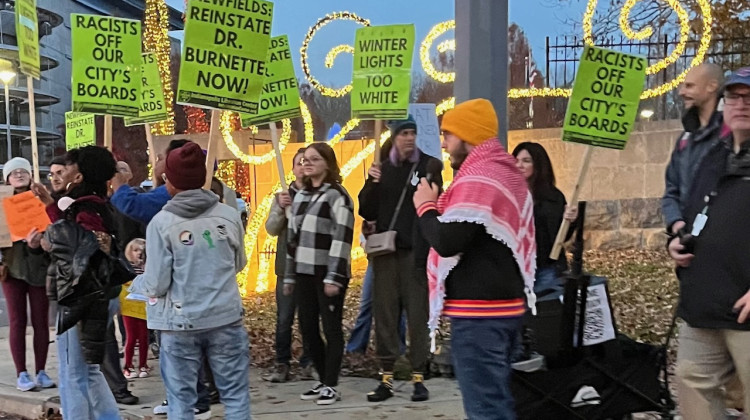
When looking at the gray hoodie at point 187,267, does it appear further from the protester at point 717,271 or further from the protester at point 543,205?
the protester at point 717,271

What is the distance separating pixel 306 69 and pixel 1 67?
348 cm

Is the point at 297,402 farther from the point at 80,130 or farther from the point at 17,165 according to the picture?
the point at 80,130

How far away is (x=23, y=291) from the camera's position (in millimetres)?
6449

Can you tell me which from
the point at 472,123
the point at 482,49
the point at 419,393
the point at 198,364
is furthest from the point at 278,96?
the point at 472,123

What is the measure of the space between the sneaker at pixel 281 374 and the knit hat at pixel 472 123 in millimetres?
3430

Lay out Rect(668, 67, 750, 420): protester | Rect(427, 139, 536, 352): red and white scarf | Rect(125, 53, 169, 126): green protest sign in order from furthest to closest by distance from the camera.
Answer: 1. Rect(125, 53, 169, 126): green protest sign
2. Rect(427, 139, 536, 352): red and white scarf
3. Rect(668, 67, 750, 420): protester

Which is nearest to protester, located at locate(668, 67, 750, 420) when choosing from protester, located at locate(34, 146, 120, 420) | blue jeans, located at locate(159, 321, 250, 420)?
blue jeans, located at locate(159, 321, 250, 420)

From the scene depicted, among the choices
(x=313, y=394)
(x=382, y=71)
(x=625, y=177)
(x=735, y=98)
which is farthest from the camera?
(x=625, y=177)

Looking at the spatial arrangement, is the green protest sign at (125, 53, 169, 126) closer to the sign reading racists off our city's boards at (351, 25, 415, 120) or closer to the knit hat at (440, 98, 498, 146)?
the sign reading racists off our city's boards at (351, 25, 415, 120)

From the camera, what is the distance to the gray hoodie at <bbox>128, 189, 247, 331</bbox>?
400cm

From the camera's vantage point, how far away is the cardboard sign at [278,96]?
6340mm

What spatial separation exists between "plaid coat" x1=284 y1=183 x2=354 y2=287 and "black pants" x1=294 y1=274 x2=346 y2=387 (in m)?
0.11

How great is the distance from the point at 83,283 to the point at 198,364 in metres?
0.91

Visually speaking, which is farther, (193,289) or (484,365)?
(193,289)
